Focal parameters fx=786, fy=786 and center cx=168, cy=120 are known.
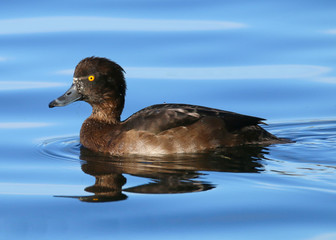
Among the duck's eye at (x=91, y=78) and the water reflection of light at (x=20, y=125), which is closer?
the duck's eye at (x=91, y=78)

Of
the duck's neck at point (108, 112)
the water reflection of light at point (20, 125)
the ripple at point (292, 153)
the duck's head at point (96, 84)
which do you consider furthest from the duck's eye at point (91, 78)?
the water reflection of light at point (20, 125)

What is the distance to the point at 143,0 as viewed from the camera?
16938 mm

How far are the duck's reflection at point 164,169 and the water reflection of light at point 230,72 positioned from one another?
10.5 feet

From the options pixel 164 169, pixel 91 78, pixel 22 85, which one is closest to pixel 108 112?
pixel 91 78

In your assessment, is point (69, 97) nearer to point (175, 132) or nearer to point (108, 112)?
point (108, 112)

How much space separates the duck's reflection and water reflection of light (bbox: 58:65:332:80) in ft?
10.5

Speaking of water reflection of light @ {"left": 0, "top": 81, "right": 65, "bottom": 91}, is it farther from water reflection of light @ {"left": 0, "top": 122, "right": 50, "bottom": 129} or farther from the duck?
the duck

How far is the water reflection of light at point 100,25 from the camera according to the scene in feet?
50.5

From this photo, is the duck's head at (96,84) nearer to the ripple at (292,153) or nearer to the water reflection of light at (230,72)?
the ripple at (292,153)

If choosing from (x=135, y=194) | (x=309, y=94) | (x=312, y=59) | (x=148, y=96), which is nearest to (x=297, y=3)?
(x=312, y=59)

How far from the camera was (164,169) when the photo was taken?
908 cm

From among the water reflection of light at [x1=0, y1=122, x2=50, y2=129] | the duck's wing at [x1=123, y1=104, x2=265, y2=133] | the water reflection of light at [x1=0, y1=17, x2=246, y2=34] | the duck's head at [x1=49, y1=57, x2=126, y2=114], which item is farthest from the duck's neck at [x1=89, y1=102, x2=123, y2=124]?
the water reflection of light at [x1=0, y1=17, x2=246, y2=34]

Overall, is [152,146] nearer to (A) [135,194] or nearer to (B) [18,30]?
(A) [135,194]

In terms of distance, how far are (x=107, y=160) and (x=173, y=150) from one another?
0.86 metres
